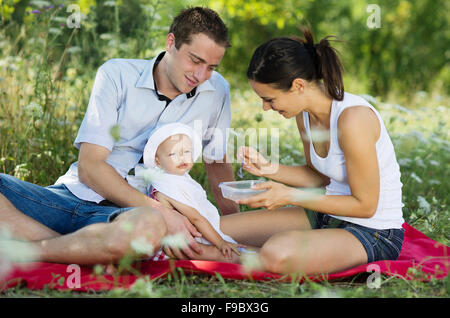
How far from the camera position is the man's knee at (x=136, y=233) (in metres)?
2.41

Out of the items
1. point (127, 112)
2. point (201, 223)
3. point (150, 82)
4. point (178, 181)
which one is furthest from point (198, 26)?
point (201, 223)

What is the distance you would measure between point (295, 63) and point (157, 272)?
1251mm

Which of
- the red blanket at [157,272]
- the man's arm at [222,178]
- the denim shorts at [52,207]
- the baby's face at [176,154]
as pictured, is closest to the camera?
the red blanket at [157,272]

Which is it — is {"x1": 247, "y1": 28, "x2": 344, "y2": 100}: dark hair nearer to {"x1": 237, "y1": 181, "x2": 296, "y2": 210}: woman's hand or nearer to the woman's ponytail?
the woman's ponytail

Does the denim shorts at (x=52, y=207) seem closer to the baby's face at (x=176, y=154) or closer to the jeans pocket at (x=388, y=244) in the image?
the baby's face at (x=176, y=154)

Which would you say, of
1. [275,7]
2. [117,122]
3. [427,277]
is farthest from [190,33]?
[275,7]

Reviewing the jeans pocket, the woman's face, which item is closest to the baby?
the woman's face

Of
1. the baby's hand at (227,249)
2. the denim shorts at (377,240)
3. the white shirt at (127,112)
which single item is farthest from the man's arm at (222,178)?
the denim shorts at (377,240)

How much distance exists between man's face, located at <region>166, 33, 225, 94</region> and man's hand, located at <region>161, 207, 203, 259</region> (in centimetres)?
75

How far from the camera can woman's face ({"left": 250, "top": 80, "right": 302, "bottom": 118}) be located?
2.72m

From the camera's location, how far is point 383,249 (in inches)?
107

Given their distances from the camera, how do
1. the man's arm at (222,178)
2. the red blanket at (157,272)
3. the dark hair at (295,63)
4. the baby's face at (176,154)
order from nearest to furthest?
the red blanket at (157,272) < the dark hair at (295,63) < the baby's face at (176,154) < the man's arm at (222,178)

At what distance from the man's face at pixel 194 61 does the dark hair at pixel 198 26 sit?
28 millimetres
